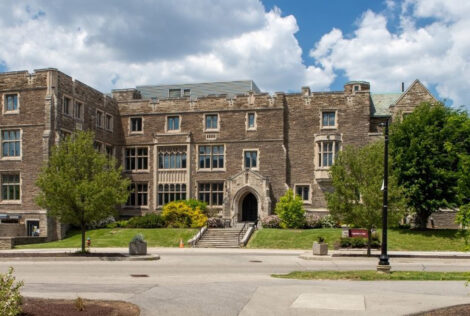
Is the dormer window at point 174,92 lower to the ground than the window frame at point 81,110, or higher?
higher

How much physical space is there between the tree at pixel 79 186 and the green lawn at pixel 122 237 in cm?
875

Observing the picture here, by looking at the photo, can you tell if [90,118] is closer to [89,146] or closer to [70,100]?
[70,100]

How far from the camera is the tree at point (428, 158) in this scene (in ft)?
121

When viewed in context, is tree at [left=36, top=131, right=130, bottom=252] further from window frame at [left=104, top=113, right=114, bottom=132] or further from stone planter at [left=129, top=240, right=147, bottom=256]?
window frame at [left=104, top=113, right=114, bottom=132]

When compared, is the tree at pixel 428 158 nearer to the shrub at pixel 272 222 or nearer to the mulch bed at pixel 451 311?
the shrub at pixel 272 222

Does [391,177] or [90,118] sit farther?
[90,118]

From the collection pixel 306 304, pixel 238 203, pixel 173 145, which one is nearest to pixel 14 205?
pixel 173 145

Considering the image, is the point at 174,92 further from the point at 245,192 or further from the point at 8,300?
the point at 8,300

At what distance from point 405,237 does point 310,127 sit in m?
13.2

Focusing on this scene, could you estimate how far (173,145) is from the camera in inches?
1902

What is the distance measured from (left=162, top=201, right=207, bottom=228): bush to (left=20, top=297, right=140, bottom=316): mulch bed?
96.7 ft

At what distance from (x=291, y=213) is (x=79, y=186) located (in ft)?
62.2

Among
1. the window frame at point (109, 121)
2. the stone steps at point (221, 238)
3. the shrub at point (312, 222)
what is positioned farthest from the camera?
the window frame at point (109, 121)

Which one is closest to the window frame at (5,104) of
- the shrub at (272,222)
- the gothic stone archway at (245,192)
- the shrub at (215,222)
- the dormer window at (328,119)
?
the shrub at (215,222)
